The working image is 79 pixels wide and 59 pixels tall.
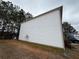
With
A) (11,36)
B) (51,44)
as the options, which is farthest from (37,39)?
(11,36)

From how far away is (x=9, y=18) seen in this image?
24609 mm

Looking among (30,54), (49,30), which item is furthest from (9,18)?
(30,54)

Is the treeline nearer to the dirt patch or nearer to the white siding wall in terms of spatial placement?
the white siding wall

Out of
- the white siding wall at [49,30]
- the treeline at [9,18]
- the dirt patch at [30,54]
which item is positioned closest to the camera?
the dirt patch at [30,54]

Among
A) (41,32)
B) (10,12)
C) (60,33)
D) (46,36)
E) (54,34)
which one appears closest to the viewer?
(60,33)

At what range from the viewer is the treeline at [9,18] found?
2345cm

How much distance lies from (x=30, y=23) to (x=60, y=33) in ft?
24.2

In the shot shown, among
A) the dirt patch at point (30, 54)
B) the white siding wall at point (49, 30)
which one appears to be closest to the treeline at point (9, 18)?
the white siding wall at point (49, 30)

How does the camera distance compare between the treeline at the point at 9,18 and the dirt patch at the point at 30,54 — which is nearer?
the dirt patch at the point at 30,54

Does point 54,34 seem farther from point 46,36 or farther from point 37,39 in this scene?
point 37,39

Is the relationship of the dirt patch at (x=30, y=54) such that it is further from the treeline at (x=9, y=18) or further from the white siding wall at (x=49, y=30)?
the treeline at (x=9, y=18)

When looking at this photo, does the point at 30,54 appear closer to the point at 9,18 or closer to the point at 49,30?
the point at 49,30

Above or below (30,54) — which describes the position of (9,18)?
above

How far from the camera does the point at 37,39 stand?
1323 centimetres
